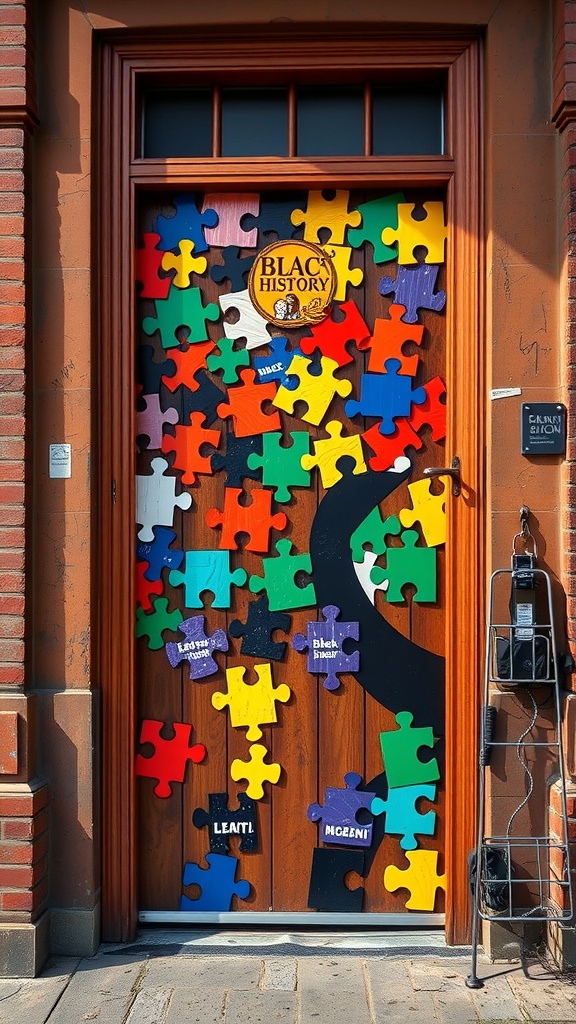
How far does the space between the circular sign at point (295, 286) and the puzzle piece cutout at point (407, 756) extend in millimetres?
1623

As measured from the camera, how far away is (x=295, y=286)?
366 cm

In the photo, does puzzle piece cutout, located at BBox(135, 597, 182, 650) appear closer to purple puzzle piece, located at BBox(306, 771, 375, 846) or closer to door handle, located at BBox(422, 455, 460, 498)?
purple puzzle piece, located at BBox(306, 771, 375, 846)

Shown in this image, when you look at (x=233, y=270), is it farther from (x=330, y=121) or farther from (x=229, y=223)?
(x=330, y=121)

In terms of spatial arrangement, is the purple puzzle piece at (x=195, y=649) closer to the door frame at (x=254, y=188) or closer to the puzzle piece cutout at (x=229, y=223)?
the door frame at (x=254, y=188)

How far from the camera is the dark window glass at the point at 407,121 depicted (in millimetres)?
3633

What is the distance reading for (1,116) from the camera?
133 inches

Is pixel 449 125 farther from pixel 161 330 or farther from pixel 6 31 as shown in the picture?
pixel 6 31

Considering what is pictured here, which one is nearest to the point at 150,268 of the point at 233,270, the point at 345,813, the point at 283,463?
the point at 233,270

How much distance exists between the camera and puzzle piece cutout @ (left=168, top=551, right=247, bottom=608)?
3.67 meters

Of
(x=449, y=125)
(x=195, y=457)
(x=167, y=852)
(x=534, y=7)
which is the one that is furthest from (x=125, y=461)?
(x=534, y=7)

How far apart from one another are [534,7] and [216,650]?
8.92ft

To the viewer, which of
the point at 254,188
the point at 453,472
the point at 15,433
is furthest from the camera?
the point at 254,188

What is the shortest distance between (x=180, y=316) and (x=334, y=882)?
2323mm

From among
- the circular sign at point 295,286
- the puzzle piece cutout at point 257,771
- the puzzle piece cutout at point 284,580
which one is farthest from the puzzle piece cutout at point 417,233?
the puzzle piece cutout at point 257,771
